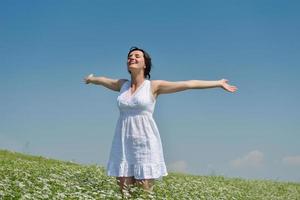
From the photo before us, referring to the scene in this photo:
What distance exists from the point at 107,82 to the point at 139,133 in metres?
1.71

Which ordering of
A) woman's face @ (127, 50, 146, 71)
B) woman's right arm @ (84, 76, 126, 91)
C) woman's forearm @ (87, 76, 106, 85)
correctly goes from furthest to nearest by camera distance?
woman's forearm @ (87, 76, 106, 85)
woman's right arm @ (84, 76, 126, 91)
woman's face @ (127, 50, 146, 71)

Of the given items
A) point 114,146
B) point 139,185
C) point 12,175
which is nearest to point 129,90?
point 114,146

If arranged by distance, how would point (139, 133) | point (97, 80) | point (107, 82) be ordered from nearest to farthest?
1. point (139, 133)
2. point (107, 82)
3. point (97, 80)

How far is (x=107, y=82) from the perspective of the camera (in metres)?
11.2

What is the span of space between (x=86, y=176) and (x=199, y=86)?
6.46 meters

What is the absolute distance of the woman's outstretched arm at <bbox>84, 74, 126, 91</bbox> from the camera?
1095 centimetres

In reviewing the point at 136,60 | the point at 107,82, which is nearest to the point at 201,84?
the point at 136,60

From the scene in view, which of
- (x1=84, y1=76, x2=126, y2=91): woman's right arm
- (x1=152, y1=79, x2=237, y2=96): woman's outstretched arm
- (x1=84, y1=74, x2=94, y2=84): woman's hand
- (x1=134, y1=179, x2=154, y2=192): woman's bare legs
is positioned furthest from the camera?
(x1=84, y1=74, x2=94, y2=84): woman's hand

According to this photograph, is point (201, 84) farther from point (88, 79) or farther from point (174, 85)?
point (88, 79)

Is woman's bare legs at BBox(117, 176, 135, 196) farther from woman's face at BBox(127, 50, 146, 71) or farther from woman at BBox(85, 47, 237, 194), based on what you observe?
woman's face at BBox(127, 50, 146, 71)

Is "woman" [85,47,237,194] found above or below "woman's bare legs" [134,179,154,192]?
above

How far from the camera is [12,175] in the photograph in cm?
1320

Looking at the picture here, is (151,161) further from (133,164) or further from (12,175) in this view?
(12,175)

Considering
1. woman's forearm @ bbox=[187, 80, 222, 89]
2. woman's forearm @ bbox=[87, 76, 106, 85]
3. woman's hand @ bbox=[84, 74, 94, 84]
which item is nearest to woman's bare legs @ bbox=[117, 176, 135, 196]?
woman's forearm @ bbox=[187, 80, 222, 89]
